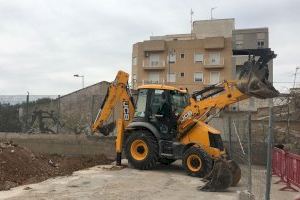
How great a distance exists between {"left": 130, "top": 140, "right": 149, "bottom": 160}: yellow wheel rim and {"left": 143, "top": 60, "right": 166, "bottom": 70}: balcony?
2580 inches

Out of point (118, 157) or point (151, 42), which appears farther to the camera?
point (151, 42)

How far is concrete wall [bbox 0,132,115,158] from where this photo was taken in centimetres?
2436

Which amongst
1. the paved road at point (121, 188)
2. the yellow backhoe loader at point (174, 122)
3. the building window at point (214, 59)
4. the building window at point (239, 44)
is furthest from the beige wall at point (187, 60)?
the paved road at point (121, 188)

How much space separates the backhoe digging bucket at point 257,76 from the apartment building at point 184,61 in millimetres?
61587

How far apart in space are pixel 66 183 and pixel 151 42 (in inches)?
2784

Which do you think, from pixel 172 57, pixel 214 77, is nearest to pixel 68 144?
pixel 214 77

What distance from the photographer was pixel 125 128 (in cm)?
1972

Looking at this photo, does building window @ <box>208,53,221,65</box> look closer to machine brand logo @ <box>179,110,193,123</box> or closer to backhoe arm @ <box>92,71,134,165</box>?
backhoe arm @ <box>92,71,134,165</box>

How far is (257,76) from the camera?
16.1 metres

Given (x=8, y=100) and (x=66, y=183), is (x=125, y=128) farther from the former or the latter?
(x=8, y=100)

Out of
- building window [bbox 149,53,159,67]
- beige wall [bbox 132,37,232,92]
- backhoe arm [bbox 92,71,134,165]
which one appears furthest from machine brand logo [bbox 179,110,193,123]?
building window [bbox 149,53,159,67]

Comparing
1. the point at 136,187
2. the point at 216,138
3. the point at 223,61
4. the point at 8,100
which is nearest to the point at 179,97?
the point at 216,138

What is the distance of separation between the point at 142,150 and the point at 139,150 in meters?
0.15

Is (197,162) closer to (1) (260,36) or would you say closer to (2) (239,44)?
(2) (239,44)
